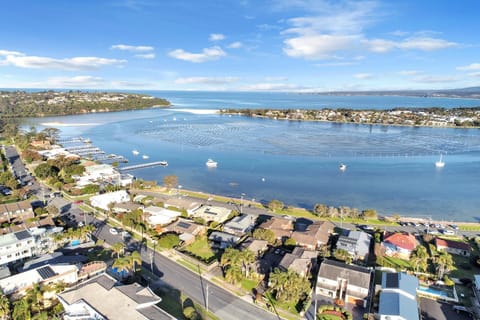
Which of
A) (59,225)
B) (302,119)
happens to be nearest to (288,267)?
(59,225)

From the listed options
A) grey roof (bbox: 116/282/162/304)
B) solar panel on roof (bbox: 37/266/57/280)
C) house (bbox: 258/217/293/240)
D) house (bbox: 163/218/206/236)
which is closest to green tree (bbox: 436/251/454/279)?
house (bbox: 258/217/293/240)

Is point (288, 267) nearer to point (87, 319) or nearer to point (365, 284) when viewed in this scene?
point (365, 284)

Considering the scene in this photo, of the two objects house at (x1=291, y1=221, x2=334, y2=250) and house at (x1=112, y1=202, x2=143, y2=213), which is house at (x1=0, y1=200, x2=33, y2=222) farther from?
house at (x1=291, y1=221, x2=334, y2=250)

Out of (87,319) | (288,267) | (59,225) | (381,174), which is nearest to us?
(87,319)

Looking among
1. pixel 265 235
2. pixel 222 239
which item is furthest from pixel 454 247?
pixel 222 239

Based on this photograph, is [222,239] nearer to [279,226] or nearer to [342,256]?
[279,226]

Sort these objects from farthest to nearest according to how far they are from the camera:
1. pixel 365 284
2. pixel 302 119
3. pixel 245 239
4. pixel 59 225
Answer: pixel 302 119 < pixel 59 225 < pixel 245 239 < pixel 365 284

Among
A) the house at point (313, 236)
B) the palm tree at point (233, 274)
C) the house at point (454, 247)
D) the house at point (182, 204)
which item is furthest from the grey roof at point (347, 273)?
the house at point (182, 204)
